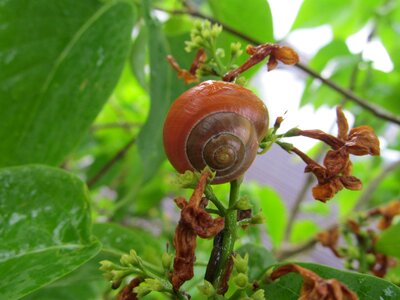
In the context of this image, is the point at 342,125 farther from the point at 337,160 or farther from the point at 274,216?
the point at 274,216

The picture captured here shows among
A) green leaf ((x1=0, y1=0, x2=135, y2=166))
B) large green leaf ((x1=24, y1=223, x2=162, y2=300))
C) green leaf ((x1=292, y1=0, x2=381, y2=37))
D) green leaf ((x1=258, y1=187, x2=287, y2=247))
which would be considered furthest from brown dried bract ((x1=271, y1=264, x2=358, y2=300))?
green leaf ((x1=258, y1=187, x2=287, y2=247))

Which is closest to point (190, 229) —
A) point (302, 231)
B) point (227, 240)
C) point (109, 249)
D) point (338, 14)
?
point (227, 240)

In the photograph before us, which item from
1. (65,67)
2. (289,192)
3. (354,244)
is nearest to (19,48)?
(65,67)

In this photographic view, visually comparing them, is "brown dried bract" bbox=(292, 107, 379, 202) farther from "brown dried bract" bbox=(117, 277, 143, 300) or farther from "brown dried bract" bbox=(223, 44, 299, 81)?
"brown dried bract" bbox=(117, 277, 143, 300)

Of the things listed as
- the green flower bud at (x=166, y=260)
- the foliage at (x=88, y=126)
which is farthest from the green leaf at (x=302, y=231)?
the green flower bud at (x=166, y=260)

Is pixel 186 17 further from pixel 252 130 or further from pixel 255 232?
pixel 252 130

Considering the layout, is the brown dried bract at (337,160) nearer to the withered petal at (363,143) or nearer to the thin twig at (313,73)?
the withered petal at (363,143)

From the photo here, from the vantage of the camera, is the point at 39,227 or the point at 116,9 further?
the point at 116,9
